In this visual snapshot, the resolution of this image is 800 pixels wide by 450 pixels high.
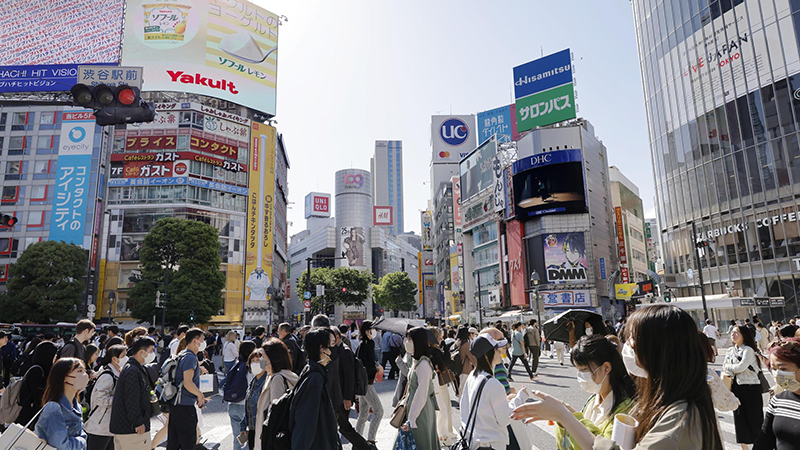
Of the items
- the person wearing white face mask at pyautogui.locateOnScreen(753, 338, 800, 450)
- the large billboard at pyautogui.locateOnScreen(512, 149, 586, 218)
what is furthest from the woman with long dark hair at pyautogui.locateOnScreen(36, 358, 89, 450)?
the large billboard at pyautogui.locateOnScreen(512, 149, 586, 218)

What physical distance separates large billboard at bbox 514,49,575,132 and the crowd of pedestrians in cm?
4748

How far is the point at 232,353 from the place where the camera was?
575 inches

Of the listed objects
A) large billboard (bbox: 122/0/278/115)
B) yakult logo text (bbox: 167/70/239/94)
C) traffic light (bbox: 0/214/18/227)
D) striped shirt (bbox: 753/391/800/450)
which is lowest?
striped shirt (bbox: 753/391/800/450)

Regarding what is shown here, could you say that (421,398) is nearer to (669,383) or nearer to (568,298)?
(669,383)

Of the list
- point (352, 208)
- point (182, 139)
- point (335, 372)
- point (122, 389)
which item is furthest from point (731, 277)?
point (352, 208)

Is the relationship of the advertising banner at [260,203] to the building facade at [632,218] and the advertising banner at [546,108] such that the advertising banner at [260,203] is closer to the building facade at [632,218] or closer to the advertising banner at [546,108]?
the advertising banner at [546,108]

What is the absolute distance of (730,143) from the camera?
36.6 meters

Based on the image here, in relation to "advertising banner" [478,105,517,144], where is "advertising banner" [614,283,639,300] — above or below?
below

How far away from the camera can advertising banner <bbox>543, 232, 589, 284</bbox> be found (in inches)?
1881

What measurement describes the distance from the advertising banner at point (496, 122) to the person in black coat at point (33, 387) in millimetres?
87635

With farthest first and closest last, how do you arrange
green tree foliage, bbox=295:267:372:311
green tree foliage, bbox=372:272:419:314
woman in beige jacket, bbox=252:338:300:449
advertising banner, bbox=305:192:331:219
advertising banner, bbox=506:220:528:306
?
advertising banner, bbox=305:192:331:219 < green tree foliage, bbox=372:272:419:314 < green tree foliage, bbox=295:267:372:311 < advertising banner, bbox=506:220:528:306 < woman in beige jacket, bbox=252:338:300:449

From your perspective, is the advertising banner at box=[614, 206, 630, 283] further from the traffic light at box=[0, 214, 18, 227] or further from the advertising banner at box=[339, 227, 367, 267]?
the advertising banner at box=[339, 227, 367, 267]

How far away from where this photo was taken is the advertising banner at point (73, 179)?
4809cm

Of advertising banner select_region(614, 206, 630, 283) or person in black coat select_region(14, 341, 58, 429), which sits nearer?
person in black coat select_region(14, 341, 58, 429)
